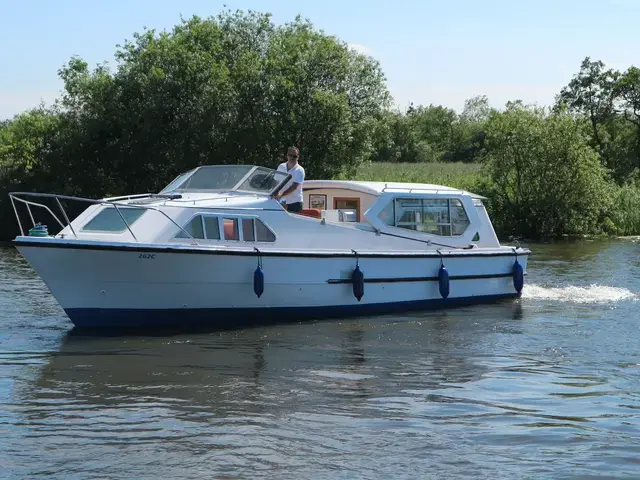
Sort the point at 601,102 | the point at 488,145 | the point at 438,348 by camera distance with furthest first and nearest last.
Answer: the point at 601,102
the point at 488,145
the point at 438,348

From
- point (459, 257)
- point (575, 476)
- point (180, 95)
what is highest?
point (180, 95)

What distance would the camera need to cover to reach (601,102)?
224 feet

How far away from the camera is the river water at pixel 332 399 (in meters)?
9.20

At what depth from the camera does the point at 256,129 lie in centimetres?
4256

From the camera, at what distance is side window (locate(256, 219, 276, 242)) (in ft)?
55.8

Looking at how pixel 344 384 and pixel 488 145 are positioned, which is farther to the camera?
pixel 488 145

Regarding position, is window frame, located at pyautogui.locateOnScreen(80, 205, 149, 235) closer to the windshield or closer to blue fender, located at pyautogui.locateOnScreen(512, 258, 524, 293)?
the windshield

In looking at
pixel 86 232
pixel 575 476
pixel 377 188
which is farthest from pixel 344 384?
pixel 377 188

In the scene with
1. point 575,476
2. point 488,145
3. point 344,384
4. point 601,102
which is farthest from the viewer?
point 601,102

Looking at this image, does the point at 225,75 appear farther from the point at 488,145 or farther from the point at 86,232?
the point at 86,232

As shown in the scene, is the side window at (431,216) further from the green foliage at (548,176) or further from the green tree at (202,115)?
the green foliage at (548,176)

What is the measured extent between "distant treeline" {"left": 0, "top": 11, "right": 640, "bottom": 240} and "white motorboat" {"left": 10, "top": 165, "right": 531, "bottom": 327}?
22.2 metres

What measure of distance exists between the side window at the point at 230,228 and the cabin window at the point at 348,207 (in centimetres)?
299

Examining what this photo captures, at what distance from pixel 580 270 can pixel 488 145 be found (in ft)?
63.9
